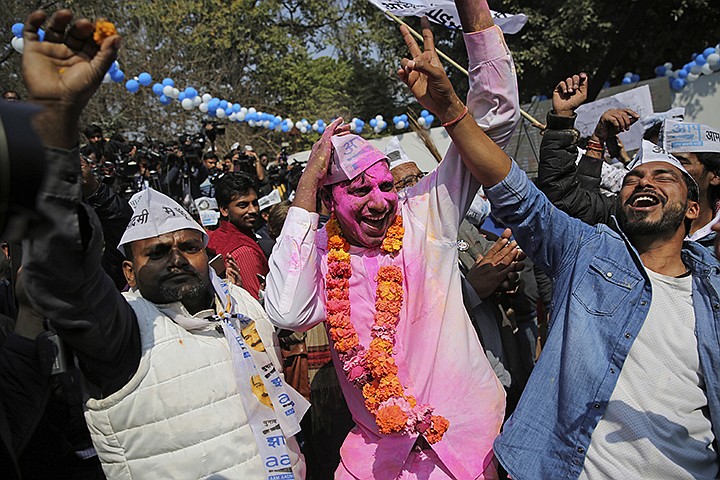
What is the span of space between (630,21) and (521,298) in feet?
34.7

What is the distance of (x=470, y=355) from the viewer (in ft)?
8.18

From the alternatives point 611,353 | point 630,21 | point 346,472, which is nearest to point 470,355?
point 611,353

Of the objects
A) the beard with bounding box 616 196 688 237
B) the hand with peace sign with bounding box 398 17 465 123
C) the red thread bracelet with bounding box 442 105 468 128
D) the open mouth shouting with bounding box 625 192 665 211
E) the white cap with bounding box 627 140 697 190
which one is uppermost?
the hand with peace sign with bounding box 398 17 465 123

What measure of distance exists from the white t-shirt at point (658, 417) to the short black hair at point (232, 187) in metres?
3.25

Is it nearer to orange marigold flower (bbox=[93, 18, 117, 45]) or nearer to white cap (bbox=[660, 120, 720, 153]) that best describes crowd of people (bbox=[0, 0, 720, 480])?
orange marigold flower (bbox=[93, 18, 117, 45])

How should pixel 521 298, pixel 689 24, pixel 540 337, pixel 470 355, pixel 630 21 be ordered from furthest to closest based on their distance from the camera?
1. pixel 689 24
2. pixel 630 21
3. pixel 540 337
4. pixel 521 298
5. pixel 470 355

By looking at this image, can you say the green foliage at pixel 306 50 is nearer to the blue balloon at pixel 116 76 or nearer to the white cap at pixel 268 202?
the blue balloon at pixel 116 76

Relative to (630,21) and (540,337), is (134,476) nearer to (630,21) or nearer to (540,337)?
(540,337)

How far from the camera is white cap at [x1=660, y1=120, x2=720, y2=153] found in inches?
137

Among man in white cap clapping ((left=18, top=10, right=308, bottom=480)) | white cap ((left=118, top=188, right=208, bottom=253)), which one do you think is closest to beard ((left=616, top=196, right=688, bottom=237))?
man in white cap clapping ((left=18, top=10, right=308, bottom=480))

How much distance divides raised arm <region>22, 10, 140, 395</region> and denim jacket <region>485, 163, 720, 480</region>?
4.60 feet

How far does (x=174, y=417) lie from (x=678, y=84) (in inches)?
516

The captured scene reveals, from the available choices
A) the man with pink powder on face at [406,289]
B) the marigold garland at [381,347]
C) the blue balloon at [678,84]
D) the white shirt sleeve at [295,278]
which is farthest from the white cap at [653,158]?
the blue balloon at [678,84]

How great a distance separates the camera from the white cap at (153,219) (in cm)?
269
